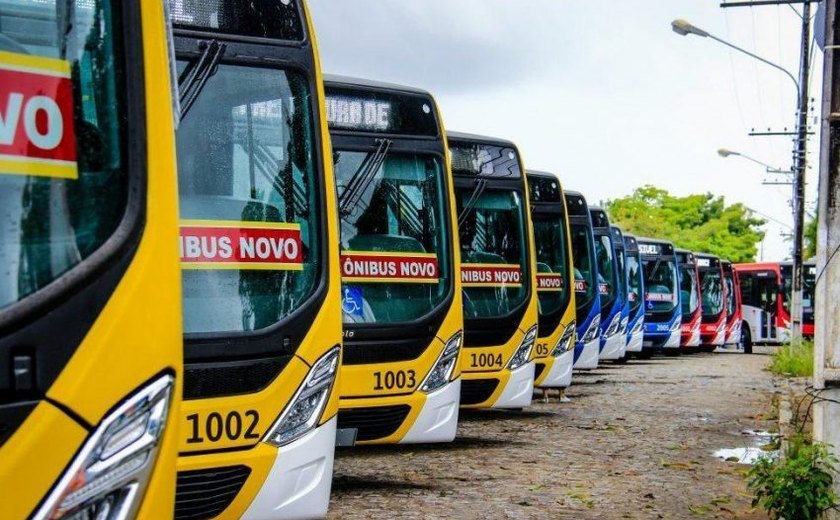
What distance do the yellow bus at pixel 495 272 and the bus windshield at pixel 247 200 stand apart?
6150mm

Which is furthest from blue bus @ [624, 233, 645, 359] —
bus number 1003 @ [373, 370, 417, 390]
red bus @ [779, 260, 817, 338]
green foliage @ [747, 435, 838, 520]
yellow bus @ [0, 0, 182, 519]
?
yellow bus @ [0, 0, 182, 519]

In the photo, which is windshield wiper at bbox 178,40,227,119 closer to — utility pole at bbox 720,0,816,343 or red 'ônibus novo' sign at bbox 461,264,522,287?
red 'ônibus novo' sign at bbox 461,264,522,287

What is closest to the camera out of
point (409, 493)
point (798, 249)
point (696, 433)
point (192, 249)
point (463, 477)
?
point (192, 249)

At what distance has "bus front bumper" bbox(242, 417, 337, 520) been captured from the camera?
6.33 m

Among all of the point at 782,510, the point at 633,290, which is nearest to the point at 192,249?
the point at 782,510

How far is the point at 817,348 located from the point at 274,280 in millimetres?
3170

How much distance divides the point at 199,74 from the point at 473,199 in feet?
21.9

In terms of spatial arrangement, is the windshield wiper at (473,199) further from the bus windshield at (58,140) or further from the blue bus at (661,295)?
the blue bus at (661,295)

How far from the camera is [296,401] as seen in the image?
21.3 feet

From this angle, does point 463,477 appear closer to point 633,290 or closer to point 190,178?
point 190,178

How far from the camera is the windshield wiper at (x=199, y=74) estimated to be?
661 cm

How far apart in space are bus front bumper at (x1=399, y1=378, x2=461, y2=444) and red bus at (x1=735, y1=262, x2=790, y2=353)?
38.3m

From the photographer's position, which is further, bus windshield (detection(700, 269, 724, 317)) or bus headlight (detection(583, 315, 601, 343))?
bus windshield (detection(700, 269, 724, 317))

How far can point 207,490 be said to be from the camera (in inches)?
244
